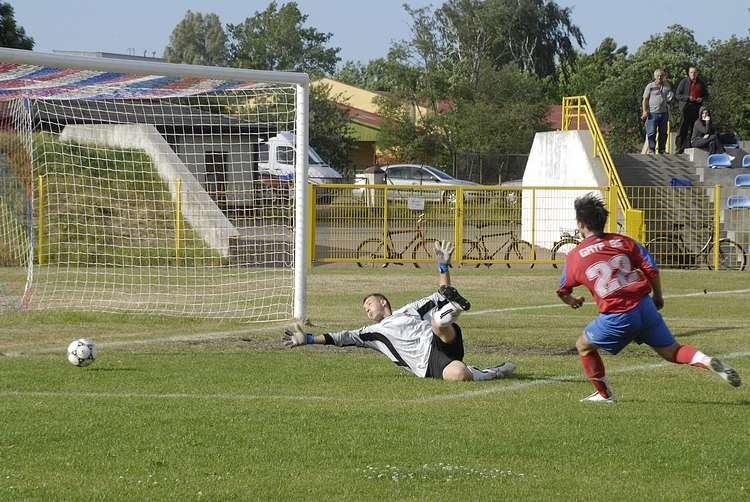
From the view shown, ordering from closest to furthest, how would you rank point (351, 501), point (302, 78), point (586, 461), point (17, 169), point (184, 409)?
point (351, 501)
point (586, 461)
point (184, 409)
point (302, 78)
point (17, 169)

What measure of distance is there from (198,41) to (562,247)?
92.4 m

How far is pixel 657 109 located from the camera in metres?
29.1

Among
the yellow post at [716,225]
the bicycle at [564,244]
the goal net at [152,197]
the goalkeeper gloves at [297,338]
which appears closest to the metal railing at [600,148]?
the bicycle at [564,244]

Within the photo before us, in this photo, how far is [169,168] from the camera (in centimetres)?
2677

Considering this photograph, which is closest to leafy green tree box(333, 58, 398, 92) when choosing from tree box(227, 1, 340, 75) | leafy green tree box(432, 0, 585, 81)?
tree box(227, 1, 340, 75)

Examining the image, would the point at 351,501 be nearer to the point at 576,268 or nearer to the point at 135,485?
the point at 135,485

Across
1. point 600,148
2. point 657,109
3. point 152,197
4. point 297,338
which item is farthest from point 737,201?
point 297,338

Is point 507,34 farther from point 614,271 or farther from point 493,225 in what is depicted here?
point 614,271

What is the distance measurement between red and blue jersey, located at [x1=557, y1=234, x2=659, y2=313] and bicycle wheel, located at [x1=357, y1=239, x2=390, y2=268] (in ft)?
57.4

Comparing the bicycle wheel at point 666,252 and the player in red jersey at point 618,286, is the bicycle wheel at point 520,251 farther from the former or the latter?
the player in red jersey at point 618,286

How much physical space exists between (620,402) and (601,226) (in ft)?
4.73

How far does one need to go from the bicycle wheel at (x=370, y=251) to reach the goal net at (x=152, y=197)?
2769 mm

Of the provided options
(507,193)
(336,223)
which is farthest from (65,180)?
(507,193)

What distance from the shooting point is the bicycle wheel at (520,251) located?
26970 millimetres
